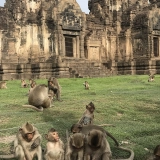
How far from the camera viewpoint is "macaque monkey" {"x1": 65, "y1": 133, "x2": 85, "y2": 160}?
16.0ft

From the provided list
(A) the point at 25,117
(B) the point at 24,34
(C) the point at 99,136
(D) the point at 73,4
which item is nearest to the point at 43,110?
(A) the point at 25,117

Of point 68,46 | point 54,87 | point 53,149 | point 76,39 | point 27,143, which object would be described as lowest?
point 53,149

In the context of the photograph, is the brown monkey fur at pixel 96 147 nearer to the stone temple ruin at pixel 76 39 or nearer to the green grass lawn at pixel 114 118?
the green grass lawn at pixel 114 118

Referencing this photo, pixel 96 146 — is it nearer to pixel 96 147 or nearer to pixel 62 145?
pixel 96 147

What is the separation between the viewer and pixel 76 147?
4902 mm

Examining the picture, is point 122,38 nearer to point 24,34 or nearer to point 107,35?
point 107,35

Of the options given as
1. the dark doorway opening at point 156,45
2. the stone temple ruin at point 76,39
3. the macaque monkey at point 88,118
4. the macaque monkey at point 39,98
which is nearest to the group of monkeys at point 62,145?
the macaque monkey at point 88,118

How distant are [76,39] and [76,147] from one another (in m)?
25.7

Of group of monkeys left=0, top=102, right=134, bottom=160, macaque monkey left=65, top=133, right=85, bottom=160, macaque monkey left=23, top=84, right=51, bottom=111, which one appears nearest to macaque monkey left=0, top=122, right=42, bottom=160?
group of monkeys left=0, top=102, right=134, bottom=160

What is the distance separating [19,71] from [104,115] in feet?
57.2

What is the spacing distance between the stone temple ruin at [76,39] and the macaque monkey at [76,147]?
67.6ft

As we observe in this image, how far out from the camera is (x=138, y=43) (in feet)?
111

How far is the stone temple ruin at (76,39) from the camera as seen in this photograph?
26.9 metres

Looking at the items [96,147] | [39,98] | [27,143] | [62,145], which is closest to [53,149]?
[62,145]
